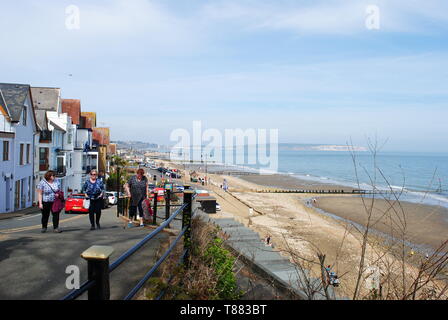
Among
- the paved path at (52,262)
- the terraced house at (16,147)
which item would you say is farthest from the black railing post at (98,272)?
the terraced house at (16,147)

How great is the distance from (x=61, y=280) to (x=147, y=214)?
6578 millimetres

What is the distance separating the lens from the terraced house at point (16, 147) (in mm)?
25197

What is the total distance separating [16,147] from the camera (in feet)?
89.3

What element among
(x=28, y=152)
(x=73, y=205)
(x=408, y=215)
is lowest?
(x=408, y=215)

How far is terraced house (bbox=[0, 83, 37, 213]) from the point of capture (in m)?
25.2

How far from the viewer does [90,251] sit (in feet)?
7.57

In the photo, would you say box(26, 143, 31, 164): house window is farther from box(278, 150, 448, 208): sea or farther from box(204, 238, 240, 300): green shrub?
box(204, 238, 240, 300): green shrub

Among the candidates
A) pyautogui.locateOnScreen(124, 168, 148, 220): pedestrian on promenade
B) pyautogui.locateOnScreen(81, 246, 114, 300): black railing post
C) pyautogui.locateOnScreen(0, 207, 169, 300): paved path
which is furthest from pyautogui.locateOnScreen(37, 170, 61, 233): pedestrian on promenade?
pyautogui.locateOnScreen(81, 246, 114, 300): black railing post

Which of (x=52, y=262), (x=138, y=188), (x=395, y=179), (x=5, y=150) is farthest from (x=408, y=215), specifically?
(x=395, y=179)

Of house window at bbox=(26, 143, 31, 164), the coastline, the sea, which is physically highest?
house window at bbox=(26, 143, 31, 164)

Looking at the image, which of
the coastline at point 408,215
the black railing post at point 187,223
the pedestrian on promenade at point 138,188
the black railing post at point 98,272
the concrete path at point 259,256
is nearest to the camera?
the black railing post at point 98,272

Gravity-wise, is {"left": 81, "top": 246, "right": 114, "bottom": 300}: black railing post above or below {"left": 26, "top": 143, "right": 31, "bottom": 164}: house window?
below

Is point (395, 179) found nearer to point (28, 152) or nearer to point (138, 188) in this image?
point (28, 152)

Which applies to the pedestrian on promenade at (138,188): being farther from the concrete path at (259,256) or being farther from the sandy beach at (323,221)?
the sandy beach at (323,221)
